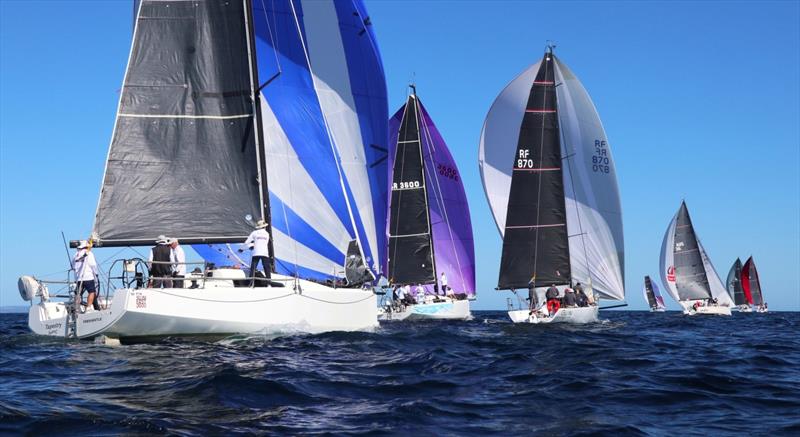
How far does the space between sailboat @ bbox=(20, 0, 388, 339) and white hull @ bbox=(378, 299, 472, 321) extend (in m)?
12.3

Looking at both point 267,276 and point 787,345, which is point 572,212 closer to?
point 787,345

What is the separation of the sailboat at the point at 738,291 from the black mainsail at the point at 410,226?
2014 inches

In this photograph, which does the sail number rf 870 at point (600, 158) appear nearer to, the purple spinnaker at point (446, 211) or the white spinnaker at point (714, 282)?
the purple spinnaker at point (446, 211)

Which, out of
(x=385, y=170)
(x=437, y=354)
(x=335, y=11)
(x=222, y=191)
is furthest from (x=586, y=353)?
(x=335, y=11)

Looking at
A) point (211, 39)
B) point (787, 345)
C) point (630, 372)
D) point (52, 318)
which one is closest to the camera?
point (630, 372)

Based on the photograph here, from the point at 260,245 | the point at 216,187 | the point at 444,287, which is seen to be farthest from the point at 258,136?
the point at 444,287

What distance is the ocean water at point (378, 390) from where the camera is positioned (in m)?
6.56

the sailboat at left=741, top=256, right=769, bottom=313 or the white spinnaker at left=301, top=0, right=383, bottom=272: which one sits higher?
the white spinnaker at left=301, top=0, right=383, bottom=272

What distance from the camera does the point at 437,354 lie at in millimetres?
12680

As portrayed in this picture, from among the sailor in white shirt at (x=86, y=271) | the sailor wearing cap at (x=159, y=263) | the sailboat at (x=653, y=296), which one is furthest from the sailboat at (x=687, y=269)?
the sailor in white shirt at (x=86, y=271)

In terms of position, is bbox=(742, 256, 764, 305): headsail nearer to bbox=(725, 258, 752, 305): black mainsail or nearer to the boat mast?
bbox=(725, 258, 752, 305): black mainsail

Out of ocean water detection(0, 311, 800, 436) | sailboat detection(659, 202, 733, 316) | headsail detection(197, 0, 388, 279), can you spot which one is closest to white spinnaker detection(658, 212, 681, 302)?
sailboat detection(659, 202, 733, 316)

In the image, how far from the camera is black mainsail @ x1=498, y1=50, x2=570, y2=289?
2758cm

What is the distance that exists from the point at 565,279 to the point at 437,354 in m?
16.0
